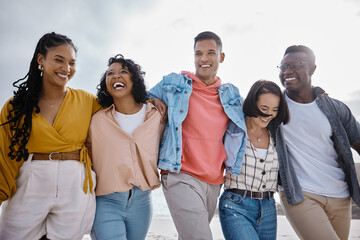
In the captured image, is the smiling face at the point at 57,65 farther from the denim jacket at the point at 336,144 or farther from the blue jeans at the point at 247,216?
the denim jacket at the point at 336,144

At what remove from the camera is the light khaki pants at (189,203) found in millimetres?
2887

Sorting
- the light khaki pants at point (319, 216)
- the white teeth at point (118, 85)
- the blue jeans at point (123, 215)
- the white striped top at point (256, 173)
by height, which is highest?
the white teeth at point (118, 85)

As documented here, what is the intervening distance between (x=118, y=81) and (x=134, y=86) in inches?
8.4

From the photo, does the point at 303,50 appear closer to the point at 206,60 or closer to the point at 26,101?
the point at 206,60

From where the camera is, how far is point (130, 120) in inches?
128

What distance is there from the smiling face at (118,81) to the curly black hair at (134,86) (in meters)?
0.05

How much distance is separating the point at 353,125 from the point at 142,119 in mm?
2879

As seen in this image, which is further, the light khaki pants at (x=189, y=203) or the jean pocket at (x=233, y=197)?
the jean pocket at (x=233, y=197)

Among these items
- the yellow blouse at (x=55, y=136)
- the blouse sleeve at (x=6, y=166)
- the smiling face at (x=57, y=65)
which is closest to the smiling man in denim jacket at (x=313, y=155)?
the yellow blouse at (x=55, y=136)

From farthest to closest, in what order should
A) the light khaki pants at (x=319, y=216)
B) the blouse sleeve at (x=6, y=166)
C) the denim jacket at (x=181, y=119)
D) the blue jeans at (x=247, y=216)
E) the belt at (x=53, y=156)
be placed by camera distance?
the light khaki pants at (x=319, y=216)
the denim jacket at (x=181, y=119)
the blue jeans at (x=247, y=216)
the belt at (x=53, y=156)
the blouse sleeve at (x=6, y=166)

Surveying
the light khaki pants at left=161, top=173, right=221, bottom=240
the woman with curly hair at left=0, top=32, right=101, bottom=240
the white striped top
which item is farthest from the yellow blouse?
the white striped top

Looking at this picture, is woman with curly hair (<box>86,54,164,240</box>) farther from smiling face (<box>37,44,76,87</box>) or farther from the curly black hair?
smiling face (<box>37,44,76,87</box>)

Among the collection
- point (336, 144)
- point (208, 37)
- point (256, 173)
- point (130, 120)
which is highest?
point (208, 37)

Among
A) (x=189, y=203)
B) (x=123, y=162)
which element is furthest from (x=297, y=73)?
(x=123, y=162)
